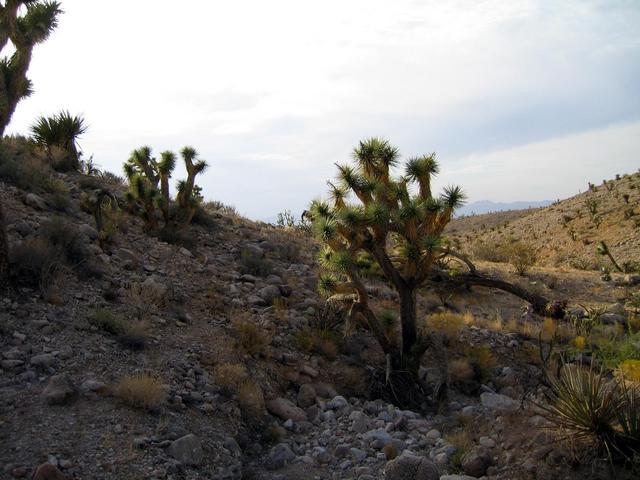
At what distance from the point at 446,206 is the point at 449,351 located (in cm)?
336

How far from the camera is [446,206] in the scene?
9.57m

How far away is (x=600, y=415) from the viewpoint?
17.2 ft

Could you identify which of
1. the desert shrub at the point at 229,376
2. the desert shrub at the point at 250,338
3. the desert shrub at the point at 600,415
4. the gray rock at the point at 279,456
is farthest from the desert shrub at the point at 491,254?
the desert shrub at the point at 600,415

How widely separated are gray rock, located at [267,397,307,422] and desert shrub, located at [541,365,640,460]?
3.48 metres

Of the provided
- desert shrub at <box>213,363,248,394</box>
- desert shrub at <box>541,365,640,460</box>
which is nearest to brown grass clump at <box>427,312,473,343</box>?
desert shrub at <box>213,363,248,394</box>

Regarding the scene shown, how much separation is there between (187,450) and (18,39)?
775cm

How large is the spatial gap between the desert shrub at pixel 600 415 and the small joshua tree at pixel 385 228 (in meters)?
3.84

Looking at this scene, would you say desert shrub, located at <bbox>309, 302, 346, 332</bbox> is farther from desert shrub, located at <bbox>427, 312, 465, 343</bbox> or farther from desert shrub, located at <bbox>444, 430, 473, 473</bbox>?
desert shrub, located at <bbox>444, 430, 473, 473</bbox>

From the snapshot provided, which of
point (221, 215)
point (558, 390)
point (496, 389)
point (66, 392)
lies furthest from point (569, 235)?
point (66, 392)

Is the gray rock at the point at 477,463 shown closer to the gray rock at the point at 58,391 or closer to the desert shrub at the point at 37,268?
the gray rock at the point at 58,391

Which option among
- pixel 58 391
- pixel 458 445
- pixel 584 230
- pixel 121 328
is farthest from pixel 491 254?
pixel 58 391

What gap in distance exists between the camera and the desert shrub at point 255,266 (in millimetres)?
→ 12988

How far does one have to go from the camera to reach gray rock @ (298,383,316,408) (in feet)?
27.4

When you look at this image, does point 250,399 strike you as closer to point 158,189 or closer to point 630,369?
point 630,369
